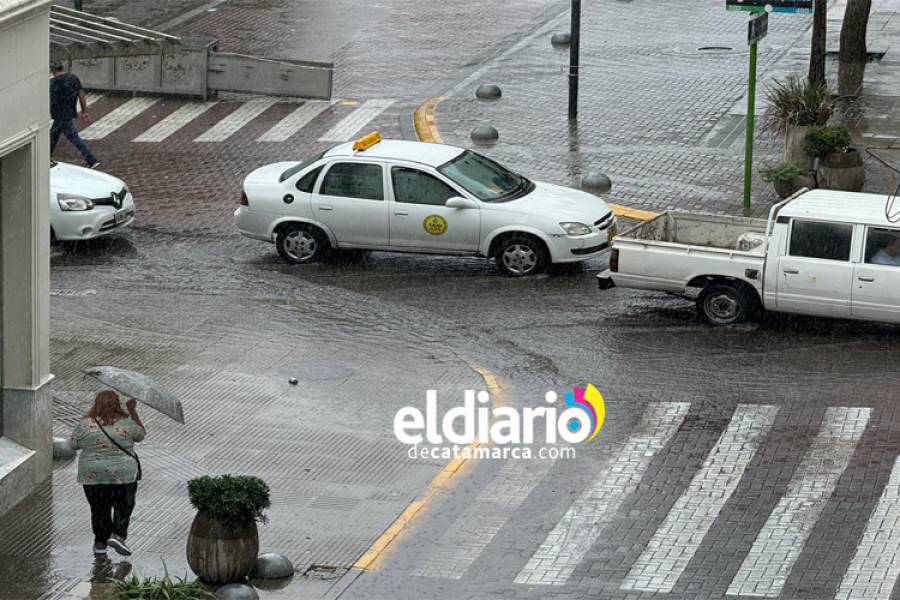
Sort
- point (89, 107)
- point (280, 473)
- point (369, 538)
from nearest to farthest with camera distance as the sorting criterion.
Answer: point (369, 538)
point (280, 473)
point (89, 107)

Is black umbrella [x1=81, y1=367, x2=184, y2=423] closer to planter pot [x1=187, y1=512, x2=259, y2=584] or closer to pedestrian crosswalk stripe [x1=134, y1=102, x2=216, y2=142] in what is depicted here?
planter pot [x1=187, y1=512, x2=259, y2=584]

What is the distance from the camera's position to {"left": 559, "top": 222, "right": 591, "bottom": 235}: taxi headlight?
72.9 feet

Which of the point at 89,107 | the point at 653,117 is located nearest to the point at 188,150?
the point at 89,107

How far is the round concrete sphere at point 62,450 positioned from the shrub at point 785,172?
12155mm

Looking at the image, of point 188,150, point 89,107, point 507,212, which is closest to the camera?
point 507,212

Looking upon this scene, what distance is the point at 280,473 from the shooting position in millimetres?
16250

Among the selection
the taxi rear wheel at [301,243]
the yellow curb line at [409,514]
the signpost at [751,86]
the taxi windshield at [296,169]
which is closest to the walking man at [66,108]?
the taxi windshield at [296,169]

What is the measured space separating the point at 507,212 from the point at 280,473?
A: 277 inches

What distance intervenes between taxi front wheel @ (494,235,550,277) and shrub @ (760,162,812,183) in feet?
14.9

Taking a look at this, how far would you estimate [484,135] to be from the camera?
95.5 feet

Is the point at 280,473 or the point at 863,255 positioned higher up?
the point at 863,255

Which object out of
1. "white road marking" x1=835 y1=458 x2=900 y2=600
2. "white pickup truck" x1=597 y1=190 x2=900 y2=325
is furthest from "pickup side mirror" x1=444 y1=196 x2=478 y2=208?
"white road marking" x1=835 y1=458 x2=900 y2=600

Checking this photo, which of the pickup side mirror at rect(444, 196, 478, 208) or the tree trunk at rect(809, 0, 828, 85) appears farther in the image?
the tree trunk at rect(809, 0, 828, 85)

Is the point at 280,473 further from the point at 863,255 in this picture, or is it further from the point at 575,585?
the point at 863,255
